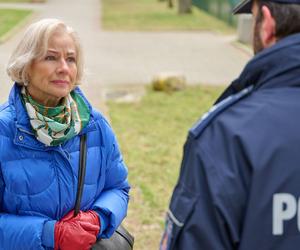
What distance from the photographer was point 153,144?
267 inches

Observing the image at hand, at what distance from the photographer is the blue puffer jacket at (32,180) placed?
2420 millimetres

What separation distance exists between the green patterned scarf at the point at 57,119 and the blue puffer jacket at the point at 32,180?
0.03 metres

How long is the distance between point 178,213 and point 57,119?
1150 millimetres

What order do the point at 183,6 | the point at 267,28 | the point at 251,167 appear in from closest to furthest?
the point at 251,167, the point at 267,28, the point at 183,6

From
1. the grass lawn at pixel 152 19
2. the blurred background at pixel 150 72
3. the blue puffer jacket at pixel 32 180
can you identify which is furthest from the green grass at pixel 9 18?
the blue puffer jacket at pixel 32 180

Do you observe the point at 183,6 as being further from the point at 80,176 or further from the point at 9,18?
the point at 80,176

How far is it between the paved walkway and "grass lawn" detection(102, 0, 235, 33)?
93cm

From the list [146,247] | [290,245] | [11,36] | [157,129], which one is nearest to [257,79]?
[290,245]

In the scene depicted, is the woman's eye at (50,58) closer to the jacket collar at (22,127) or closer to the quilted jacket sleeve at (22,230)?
the jacket collar at (22,127)

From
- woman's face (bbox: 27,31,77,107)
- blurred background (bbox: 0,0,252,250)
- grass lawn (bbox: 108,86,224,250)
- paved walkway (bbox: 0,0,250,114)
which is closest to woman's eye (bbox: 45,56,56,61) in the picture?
woman's face (bbox: 27,31,77,107)

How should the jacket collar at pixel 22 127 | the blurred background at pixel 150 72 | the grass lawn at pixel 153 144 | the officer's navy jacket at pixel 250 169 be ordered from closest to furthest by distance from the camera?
1. the officer's navy jacket at pixel 250 169
2. the jacket collar at pixel 22 127
3. the grass lawn at pixel 153 144
4. the blurred background at pixel 150 72

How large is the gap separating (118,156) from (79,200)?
34 centimetres

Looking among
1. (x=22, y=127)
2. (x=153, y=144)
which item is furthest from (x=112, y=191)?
(x=153, y=144)

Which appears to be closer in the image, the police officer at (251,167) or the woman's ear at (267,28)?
the police officer at (251,167)
